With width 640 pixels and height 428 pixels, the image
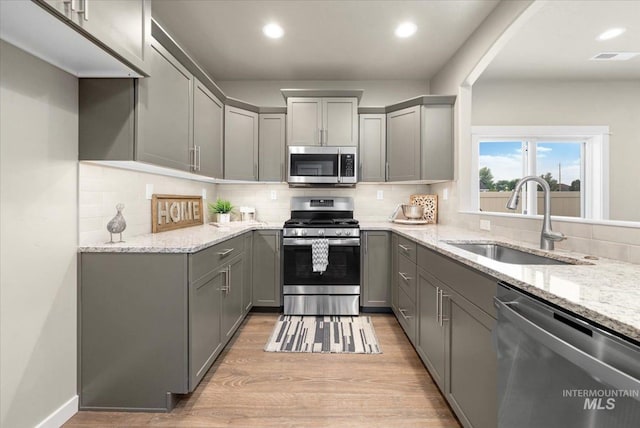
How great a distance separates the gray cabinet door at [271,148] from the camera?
334 centimetres

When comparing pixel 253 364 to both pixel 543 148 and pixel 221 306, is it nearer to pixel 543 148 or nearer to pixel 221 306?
pixel 221 306

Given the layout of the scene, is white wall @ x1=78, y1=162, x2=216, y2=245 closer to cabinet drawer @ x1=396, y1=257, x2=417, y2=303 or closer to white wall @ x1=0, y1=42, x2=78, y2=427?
white wall @ x1=0, y1=42, x2=78, y2=427

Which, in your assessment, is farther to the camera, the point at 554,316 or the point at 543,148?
the point at 543,148

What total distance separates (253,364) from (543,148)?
4239mm

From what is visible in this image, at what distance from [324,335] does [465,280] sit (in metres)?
1.55

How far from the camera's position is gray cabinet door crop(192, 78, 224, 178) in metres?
2.33

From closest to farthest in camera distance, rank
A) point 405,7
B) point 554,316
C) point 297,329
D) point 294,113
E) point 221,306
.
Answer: point 554,316 < point 221,306 < point 405,7 < point 297,329 < point 294,113

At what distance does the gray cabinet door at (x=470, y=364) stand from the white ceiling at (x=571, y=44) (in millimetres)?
2501

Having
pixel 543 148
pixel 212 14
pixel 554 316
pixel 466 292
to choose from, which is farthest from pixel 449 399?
pixel 543 148

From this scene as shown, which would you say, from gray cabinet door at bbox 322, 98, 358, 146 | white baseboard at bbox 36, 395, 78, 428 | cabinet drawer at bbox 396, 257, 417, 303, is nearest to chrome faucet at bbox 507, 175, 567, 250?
cabinet drawer at bbox 396, 257, 417, 303

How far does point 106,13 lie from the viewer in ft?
4.07

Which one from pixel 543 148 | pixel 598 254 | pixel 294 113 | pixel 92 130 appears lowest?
pixel 598 254

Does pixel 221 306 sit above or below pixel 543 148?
below

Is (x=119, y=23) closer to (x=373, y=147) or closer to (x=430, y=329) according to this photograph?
(x=430, y=329)
